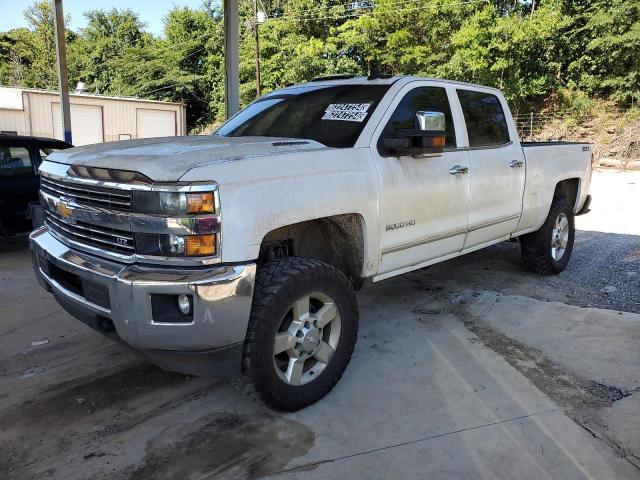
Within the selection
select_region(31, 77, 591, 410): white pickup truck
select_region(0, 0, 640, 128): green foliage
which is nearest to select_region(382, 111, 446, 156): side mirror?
select_region(31, 77, 591, 410): white pickup truck

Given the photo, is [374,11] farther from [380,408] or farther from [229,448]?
[229,448]

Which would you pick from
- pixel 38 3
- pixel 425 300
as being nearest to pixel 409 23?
pixel 425 300

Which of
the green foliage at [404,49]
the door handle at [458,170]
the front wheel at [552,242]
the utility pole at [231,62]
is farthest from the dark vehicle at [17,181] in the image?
the green foliage at [404,49]

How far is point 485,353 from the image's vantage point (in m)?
3.86

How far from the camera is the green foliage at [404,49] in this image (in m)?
26.3

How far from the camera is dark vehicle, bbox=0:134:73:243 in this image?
680 cm

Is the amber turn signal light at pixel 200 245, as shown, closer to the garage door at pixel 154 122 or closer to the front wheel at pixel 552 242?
the front wheel at pixel 552 242

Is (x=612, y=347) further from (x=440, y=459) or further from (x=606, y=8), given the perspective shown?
(x=606, y=8)

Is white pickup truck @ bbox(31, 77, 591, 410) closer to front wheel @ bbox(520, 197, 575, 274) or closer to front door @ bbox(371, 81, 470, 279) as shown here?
front door @ bbox(371, 81, 470, 279)

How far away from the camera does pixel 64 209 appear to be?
3148mm

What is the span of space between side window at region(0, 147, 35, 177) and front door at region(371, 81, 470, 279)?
5497 millimetres

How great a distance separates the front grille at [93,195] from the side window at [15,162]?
169 inches

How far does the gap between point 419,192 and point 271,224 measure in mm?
1397

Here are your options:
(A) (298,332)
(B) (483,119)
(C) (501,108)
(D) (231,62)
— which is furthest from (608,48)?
(A) (298,332)
